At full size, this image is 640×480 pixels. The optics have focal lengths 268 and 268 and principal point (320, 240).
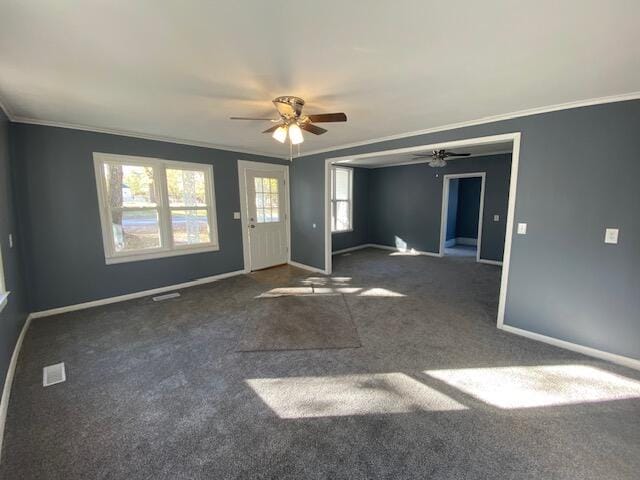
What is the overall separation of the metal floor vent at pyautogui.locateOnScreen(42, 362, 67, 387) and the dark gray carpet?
0.05m

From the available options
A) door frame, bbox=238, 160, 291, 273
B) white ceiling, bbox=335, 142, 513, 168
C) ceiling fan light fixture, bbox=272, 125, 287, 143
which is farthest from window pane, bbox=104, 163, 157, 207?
white ceiling, bbox=335, 142, 513, 168

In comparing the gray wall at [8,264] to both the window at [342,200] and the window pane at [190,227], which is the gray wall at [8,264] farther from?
the window at [342,200]

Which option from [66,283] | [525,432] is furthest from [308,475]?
[66,283]

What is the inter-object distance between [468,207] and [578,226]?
6.36 m

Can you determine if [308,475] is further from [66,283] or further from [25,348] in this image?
[66,283]

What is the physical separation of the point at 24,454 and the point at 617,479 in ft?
11.1

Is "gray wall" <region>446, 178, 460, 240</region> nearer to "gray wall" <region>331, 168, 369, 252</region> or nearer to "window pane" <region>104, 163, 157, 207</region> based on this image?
"gray wall" <region>331, 168, 369, 252</region>

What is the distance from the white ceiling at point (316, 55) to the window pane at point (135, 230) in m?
1.49

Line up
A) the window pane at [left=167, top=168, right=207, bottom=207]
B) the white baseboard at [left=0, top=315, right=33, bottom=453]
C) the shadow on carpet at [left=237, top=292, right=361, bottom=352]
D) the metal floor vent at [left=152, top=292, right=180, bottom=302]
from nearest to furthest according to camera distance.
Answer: the white baseboard at [left=0, top=315, right=33, bottom=453] → the shadow on carpet at [left=237, top=292, right=361, bottom=352] → the metal floor vent at [left=152, top=292, right=180, bottom=302] → the window pane at [left=167, top=168, right=207, bottom=207]

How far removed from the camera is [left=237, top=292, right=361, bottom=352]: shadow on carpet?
110 inches

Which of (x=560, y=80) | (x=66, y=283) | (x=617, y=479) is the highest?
(x=560, y=80)

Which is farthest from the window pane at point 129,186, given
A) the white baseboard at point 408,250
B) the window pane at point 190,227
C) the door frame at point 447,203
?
the door frame at point 447,203

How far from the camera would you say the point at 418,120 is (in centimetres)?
316

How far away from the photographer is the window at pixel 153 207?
12.4 feet
